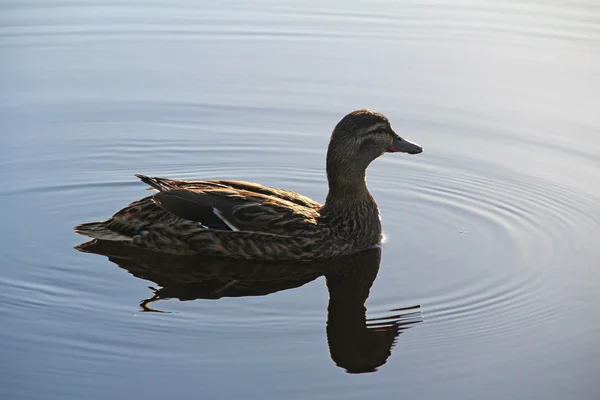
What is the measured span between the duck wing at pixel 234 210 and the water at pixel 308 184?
0.50 metres

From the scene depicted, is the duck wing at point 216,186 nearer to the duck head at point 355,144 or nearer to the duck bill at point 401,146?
the duck head at point 355,144

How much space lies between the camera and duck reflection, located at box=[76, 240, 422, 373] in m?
8.17

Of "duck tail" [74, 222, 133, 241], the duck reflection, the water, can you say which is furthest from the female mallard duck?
the water

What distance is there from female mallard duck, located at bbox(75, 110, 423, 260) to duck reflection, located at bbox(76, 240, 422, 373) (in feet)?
0.38

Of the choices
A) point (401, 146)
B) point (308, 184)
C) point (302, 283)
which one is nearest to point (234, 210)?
point (302, 283)

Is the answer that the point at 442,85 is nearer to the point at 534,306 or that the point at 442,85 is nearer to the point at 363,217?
the point at 363,217

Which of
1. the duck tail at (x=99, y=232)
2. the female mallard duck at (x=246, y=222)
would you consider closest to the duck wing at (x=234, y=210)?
the female mallard duck at (x=246, y=222)

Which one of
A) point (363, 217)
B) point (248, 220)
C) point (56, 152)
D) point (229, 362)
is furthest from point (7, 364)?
Answer: point (56, 152)

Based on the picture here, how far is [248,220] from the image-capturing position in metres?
10.1

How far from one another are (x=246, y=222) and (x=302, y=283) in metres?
0.98

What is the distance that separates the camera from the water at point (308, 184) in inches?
303

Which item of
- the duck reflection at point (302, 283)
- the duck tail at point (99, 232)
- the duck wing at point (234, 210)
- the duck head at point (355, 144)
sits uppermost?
the duck head at point (355, 144)

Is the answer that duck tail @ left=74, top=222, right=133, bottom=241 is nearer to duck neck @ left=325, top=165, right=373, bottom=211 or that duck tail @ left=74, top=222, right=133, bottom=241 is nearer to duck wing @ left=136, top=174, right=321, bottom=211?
duck wing @ left=136, top=174, right=321, bottom=211

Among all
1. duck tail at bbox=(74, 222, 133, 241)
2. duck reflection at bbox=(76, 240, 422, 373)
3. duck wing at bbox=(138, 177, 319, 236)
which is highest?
duck wing at bbox=(138, 177, 319, 236)
